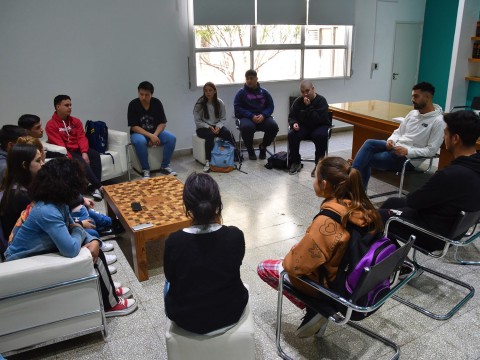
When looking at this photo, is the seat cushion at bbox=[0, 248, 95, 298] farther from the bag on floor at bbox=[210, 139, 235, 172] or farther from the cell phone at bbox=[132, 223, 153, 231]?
the bag on floor at bbox=[210, 139, 235, 172]

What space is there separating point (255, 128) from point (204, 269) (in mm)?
4030

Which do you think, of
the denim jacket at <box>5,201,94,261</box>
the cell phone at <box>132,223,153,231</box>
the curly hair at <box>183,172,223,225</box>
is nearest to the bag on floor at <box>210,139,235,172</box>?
the cell phone at <box>132,223,153,231</box>

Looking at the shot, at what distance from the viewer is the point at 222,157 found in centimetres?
501

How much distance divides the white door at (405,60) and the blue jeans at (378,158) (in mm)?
3813

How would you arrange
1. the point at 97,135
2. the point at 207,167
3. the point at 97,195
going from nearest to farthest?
the point at 97,195
the point at 97,135
the point at 207,167

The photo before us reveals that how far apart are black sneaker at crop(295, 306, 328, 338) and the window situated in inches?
167

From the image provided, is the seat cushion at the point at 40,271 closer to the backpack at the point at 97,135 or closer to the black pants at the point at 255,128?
the backpack at the point at 97,135

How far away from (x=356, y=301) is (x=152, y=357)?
1080mm

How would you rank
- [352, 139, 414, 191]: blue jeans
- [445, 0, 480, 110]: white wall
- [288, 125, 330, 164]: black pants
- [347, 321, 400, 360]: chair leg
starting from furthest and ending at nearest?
1. [445, 0, 480, 110]: white wall
2. [288, 125, 330, 164]: black pants
3. [352, 139, 414, 191]: blue jeans
4. [347, 321, 400, 360]: chair leg

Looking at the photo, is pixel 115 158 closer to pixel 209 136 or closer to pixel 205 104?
pixel 209 136

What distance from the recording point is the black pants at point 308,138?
16.1ft

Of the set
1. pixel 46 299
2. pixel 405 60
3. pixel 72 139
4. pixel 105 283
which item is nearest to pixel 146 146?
pixel 72 139

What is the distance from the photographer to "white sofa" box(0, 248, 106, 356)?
6.30 ft

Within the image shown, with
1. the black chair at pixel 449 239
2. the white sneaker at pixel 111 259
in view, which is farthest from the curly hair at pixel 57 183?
the black chair at pixel 449 239
